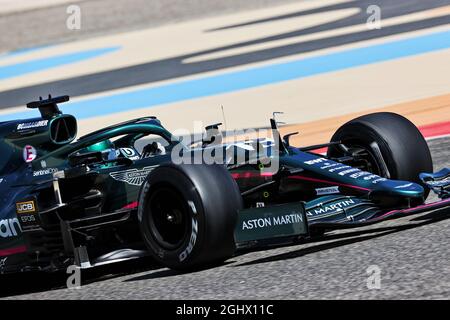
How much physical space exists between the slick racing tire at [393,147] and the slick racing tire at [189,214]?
1490 millimetres

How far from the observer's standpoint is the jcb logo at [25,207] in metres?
6.62

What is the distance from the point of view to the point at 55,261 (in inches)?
258

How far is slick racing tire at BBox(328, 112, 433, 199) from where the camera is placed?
22.2 feet

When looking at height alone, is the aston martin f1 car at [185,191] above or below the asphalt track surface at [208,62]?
below

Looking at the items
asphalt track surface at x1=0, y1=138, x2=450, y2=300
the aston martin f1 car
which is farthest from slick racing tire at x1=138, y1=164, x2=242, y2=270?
asphalt track surface at x1=0, y1=138, x2=450, y2=300

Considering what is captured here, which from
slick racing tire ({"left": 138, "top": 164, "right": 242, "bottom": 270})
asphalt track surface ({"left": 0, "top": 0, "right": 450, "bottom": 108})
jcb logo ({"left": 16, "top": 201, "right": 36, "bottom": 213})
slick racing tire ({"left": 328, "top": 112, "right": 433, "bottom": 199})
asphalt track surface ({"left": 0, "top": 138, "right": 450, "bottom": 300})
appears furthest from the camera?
asphalt track surface ({"left": 0, "top": 0, "right": 450, "bottom": 108})

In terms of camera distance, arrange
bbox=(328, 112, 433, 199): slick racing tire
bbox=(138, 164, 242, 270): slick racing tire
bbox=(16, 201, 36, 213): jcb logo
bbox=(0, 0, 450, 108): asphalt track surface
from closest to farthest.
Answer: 1. bbox=(138, 164, 242, 270): slick racing tire
2. bbox=(16, 201, 36, 213): jcb logo
3. bbox=(328, 112, 433, 199): slick racing tire
4. bbox=(0, 0, 450, 108): asphalt track surface

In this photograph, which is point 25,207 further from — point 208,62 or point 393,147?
point 208,62

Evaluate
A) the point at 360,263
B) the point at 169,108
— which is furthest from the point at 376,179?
the point at 169,108

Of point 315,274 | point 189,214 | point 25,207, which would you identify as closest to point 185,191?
point 189,214

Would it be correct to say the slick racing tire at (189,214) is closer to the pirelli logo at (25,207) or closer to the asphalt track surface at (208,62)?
the pirelli logo at (25,207)

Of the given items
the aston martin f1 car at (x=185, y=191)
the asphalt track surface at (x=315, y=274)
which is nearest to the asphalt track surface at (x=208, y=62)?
the aston martin f1 car at (x=185, y=191)

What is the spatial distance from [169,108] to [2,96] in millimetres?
4385

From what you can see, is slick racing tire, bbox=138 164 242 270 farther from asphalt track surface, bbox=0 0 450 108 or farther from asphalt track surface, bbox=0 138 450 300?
asphalt track surface, bbox=0 0 450 108
